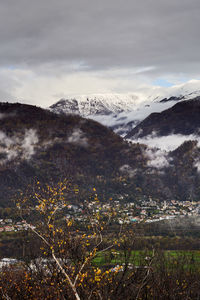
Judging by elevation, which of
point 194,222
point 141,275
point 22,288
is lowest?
point 194,222

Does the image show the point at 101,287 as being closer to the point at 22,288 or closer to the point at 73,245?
the point at 73,245

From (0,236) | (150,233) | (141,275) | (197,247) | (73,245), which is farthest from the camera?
(150,233)

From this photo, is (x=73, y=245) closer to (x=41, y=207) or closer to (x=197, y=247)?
(x=41, y=207)

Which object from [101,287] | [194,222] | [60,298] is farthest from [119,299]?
[194,222]

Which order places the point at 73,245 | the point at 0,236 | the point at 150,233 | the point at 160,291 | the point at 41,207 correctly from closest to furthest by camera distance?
the point at 41,207 → the point at 73,245 → the point at 160,291 → the point at 0,236 → the point at 150,233

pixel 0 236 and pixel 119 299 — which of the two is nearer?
pixel 119 299

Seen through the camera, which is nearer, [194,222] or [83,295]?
[83,295]

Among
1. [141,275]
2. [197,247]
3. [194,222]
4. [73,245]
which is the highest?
[73,245]

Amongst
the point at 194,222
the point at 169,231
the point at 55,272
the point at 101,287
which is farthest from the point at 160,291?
the point at 194,222

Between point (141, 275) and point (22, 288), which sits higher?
point (141, 275)
